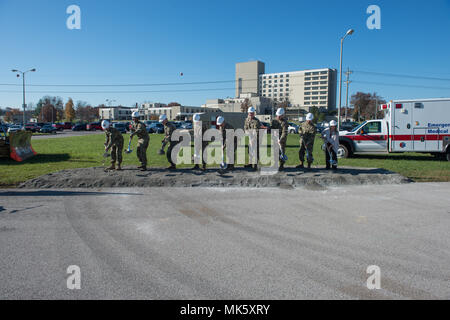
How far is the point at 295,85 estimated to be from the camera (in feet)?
502

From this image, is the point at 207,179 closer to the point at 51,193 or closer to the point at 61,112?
the point at 51,193

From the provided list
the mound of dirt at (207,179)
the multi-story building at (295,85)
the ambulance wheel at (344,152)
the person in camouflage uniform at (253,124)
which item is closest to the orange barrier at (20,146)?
the mound of dirt at (207,179)

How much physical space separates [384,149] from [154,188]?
12557 millimetres

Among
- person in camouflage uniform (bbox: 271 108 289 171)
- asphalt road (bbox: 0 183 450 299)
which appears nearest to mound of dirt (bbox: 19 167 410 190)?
person in camouflage uniform (bbox: 271 108 289 171)

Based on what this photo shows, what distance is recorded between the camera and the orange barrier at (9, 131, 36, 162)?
15172 millimetres

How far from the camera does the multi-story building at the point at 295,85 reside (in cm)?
14375

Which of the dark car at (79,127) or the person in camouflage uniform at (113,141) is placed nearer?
the person in camouflage uniform at (113,141)

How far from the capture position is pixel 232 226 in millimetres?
6035

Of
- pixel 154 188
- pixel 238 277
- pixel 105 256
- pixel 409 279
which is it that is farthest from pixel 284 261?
pixel 154 188

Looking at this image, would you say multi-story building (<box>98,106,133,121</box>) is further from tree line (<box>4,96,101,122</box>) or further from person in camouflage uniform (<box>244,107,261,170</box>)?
person in camouflage uniform (<box>244,107,261,170</box>)

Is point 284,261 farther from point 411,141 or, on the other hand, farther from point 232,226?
point 411,141

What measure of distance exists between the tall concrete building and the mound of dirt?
149 meters

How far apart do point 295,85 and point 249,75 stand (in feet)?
81.1

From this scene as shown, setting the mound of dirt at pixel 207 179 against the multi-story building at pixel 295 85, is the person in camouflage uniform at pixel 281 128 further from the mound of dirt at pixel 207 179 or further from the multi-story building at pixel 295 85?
the multi-story building at pixel 295 85
